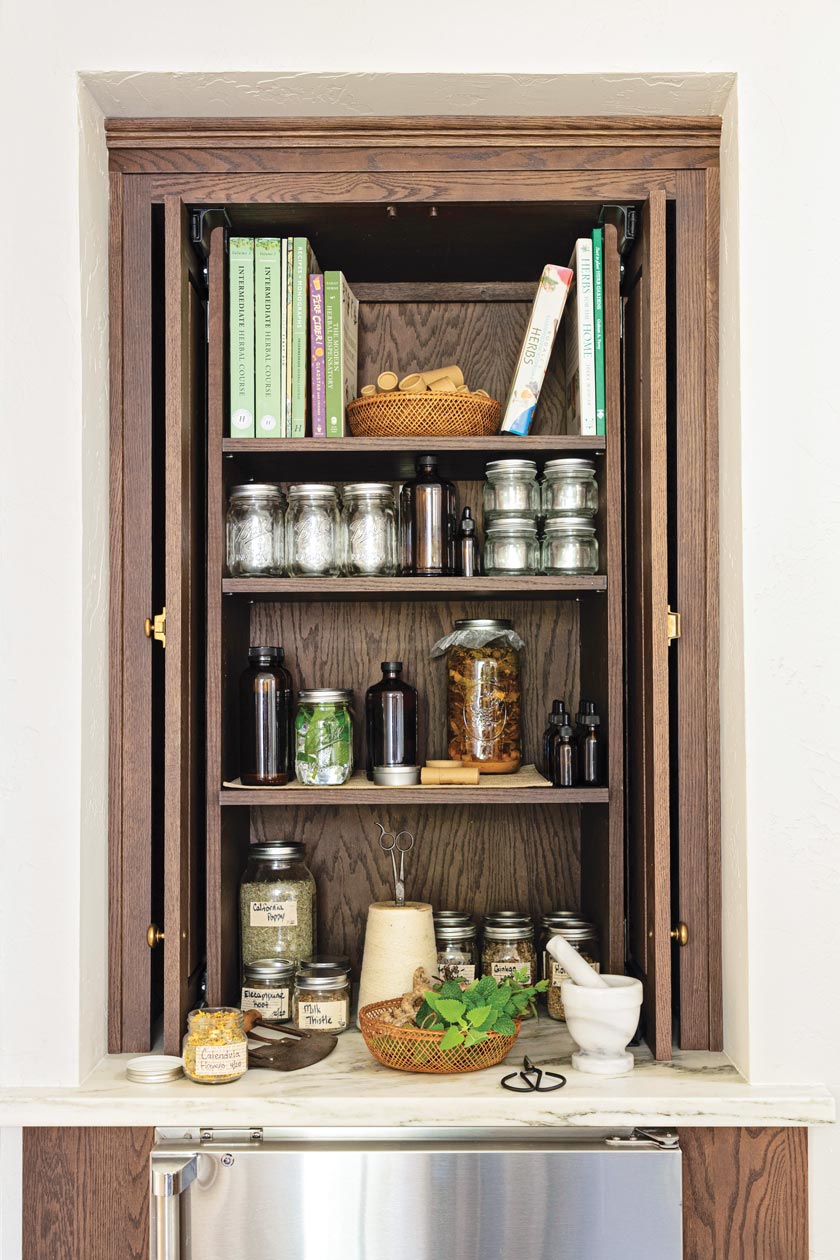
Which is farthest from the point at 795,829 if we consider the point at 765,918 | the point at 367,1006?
the point at 367,1006

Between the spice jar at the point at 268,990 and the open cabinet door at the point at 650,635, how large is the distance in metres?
0.56

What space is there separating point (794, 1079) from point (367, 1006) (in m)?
0.62

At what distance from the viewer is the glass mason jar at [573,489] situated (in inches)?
75.3

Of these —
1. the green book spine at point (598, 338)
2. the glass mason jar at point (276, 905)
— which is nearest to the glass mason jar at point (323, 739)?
the glass mason jar at point (276, 905)

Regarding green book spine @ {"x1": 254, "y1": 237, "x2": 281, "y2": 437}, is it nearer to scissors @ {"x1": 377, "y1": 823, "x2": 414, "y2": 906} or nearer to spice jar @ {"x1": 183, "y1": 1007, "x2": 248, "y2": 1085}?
scissors @ {"x1": 377, "y1": 823, "x2": 414, "y2": 906}

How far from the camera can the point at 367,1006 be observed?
1.78 meters

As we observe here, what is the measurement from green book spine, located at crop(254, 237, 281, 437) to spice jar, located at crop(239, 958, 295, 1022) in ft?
2.80

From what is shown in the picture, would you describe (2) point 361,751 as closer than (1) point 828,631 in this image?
No

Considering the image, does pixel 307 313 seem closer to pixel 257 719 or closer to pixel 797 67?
pixel 257 719

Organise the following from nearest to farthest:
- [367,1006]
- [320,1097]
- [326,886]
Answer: [320,1097] < [367,1006] < [326,886]

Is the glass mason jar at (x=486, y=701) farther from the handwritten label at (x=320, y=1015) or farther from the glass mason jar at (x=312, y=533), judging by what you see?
the handwritten label at (x=320, y=1015)

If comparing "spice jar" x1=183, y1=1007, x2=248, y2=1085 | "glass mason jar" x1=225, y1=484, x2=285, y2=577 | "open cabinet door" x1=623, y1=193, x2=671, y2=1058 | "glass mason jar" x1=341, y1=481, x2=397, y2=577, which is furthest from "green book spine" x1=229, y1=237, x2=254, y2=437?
"spice jar" x1=183, y1=1007, x2=248, y2=1085

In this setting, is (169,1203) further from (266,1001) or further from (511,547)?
(511,547)

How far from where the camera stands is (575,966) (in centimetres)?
170
